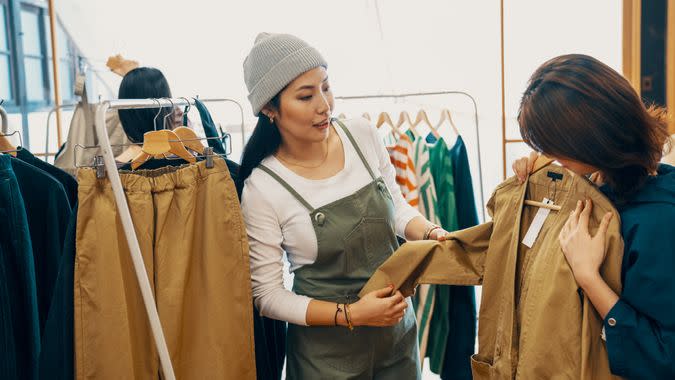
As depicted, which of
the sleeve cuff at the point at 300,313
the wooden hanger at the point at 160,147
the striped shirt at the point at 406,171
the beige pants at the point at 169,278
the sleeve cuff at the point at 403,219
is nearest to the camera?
the beige pants at the point at 169,278

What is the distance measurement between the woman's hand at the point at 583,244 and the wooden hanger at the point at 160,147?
0.92 metres

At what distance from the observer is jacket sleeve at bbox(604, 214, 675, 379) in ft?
3.91

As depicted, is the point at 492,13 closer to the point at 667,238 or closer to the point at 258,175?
the point at 258,175

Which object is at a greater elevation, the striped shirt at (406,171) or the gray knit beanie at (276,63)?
the gray knit beanie at (276,63)

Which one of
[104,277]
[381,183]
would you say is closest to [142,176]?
[104,277]

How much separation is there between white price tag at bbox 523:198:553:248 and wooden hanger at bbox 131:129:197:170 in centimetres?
85

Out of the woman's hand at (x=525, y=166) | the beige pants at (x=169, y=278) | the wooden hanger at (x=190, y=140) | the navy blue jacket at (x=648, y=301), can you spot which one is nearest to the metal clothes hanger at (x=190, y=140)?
the wooden hanger at (x=190, y=140)

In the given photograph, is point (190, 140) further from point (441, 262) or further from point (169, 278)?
point (441, 262)

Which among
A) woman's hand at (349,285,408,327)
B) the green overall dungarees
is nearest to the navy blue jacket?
woman's hand at (349,285,408,327)

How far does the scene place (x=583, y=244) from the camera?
1.29m

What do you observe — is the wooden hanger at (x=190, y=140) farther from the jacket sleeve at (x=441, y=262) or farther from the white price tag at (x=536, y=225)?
the white price tag at (x=536, y=225)

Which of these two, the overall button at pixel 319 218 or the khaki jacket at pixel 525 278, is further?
the overall button at pixel 319 218

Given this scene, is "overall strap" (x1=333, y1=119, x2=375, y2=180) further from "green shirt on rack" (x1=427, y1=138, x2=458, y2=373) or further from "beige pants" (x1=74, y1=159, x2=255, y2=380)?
"green shirt on rack" (x1=427, y1=138, x2=458, y2=373)

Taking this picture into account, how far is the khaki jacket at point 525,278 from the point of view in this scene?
131 centimetres
